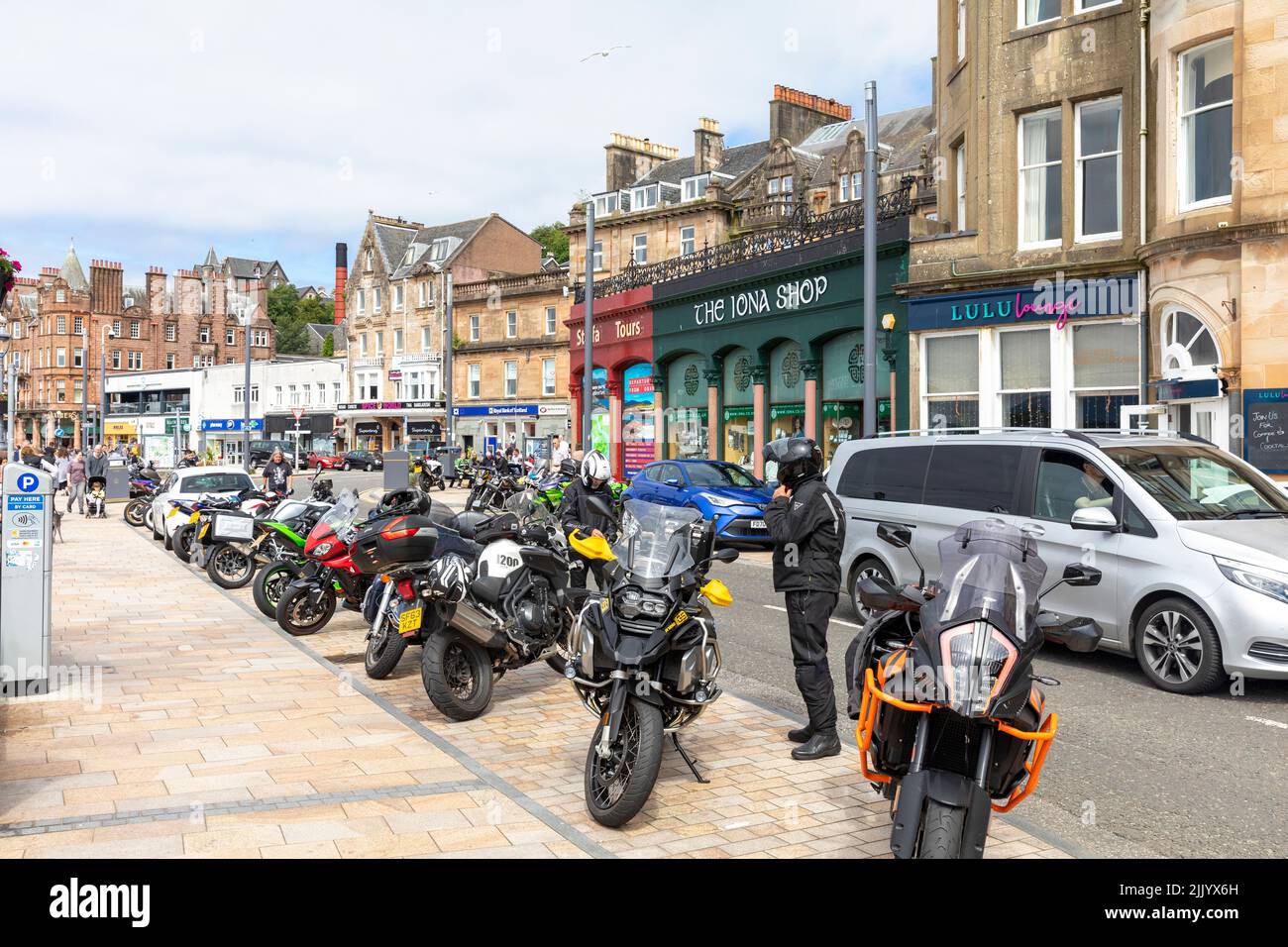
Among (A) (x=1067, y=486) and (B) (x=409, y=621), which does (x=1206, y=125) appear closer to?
(A) (x=1067, y=486)

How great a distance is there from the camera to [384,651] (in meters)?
8.70

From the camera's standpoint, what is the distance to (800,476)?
6688 millimetres

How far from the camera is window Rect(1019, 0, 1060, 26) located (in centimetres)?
1939

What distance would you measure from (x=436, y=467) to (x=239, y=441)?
4152 cm

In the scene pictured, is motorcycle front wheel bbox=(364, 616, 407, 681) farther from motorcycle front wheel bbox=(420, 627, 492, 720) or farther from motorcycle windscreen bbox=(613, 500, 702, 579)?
motorcycle windscreen bbox=(613, 500, 702, 579)

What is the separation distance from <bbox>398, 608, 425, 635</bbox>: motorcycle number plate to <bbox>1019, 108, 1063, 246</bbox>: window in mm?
15290

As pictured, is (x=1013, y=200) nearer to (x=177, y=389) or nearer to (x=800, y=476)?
(x=800, y=476)

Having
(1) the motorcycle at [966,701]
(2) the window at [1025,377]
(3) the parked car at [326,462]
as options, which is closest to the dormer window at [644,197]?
(3) the parked car at [326,462]

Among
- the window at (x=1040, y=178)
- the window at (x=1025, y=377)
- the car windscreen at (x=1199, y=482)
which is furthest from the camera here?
the window at (x=1025, y=377)

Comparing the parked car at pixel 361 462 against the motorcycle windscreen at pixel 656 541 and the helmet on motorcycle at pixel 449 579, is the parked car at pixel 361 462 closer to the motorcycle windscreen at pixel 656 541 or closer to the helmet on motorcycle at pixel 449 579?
the helmet on motorcycle at pixel 449 579

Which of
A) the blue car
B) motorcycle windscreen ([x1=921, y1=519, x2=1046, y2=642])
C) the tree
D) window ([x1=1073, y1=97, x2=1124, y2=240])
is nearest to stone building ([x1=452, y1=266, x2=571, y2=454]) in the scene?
the tree

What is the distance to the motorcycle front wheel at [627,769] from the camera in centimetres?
518

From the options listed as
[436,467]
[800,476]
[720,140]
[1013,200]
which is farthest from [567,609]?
[720,140]

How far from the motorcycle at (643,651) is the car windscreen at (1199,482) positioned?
4.65m
